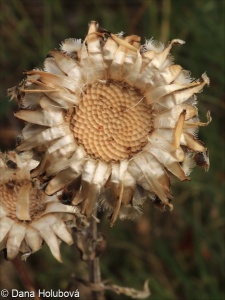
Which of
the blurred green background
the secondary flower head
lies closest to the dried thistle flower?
the secondary flower head

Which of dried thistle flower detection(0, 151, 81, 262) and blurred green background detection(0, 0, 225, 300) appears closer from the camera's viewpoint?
dried thistle flower detection(0, 151, 81, 262)

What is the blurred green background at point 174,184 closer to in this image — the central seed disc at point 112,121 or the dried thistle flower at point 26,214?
the dried thistle flower at point 26,214

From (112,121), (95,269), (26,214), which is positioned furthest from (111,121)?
(95,269)

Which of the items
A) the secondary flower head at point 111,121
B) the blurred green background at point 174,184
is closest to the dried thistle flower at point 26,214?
the secondary flower head at point 111,121

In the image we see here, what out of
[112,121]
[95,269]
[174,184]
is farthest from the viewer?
[174,184]

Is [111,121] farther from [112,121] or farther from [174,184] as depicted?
[174,184]

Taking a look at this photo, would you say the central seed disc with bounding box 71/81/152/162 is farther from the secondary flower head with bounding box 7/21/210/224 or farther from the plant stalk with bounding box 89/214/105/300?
the plant stalk with bounding box 89/214/105/300
